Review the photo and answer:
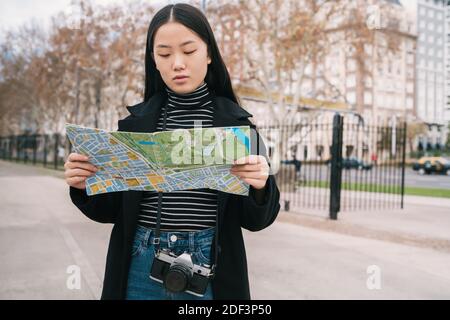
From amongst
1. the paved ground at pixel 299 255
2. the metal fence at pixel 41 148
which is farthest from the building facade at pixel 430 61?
the paved ground at pixel 299 255

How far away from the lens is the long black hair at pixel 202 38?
1.61 metres

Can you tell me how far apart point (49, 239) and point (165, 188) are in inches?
226

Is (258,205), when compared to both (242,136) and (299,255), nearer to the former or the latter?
(242,136)

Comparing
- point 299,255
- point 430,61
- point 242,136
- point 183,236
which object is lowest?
point 299,255

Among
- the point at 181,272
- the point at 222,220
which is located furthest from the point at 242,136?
the point at 181,272

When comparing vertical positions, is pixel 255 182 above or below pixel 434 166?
below

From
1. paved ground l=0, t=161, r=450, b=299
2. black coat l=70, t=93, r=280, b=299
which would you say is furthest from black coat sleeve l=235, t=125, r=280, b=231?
paved ground l=0, t=161, r=450, b=299

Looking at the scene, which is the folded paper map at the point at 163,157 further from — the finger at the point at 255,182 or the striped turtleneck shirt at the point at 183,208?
the striped turtleneck shirt at the point at 183,208

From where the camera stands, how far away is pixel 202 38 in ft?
5.41

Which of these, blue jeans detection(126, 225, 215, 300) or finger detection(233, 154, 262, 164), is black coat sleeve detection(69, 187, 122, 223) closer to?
blue jeans detection(126, 225, 215, 300)

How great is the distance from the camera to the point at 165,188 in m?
1.46

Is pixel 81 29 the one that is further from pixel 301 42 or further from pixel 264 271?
pixel 264 271

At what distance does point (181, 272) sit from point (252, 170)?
414 millimetres
